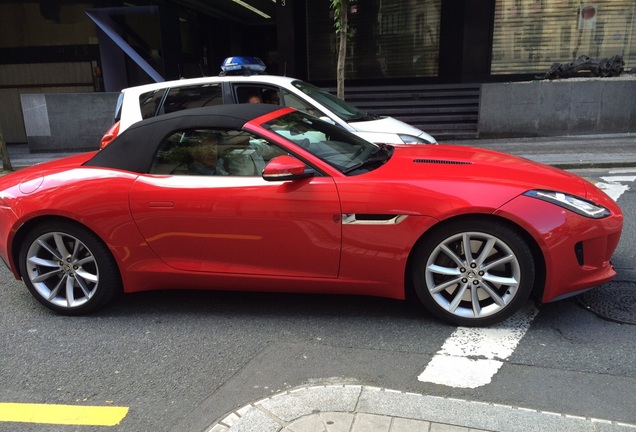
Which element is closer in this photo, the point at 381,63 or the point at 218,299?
the point at 218,299

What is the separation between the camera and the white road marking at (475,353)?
9.78 ft

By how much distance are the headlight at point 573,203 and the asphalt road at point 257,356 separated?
76 cm

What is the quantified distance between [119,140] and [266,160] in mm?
1200

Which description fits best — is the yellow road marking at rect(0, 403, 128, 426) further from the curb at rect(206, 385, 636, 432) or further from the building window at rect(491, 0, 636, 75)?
the building window at rect(491, 0, 636, 75)

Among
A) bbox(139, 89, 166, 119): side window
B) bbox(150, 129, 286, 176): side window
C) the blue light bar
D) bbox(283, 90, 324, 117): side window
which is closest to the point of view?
bbox(150, 129, 286, 176): side window

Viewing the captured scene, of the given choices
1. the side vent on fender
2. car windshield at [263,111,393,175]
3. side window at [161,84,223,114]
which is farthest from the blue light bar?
the side vent on fender

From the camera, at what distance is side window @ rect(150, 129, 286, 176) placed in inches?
147

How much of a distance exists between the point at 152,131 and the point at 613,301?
11.9 feet

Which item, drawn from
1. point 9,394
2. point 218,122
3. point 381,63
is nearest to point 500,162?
point 218,122

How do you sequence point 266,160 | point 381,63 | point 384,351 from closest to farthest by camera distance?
point 384,351, point 266,160, point 381,63

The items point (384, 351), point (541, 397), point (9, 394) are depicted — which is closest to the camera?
point (541, 397)

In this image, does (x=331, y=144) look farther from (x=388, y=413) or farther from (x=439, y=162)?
(x=388, y=413)

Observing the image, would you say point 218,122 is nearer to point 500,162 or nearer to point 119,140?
point 119,140

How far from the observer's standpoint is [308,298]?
4.14 metres
